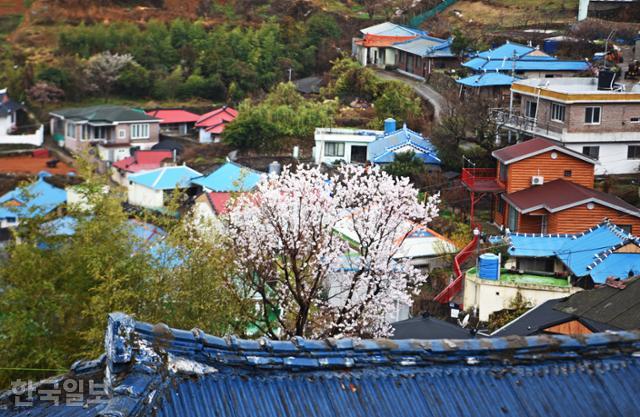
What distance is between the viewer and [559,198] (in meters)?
22.6

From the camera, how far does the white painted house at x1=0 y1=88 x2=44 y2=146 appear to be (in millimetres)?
43938

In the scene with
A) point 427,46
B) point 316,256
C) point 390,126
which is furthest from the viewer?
point 427,46

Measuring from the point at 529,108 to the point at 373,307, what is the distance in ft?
44.1

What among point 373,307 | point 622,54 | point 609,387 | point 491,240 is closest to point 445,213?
point 491,240

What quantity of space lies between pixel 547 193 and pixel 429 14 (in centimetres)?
3085

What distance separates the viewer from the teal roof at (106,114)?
41816mm

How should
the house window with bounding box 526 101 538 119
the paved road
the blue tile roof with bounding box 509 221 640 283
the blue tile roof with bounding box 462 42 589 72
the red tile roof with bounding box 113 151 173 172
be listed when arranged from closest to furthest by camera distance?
1. the blue tile roof with bounding box 509 221 640 283
2. the house window with bounding box 526 101 538 119
3. the blue tile roof with bounding box 462 42 589 72
4. the paved road
5. the red tile roof with bounding box 113 151 173 172

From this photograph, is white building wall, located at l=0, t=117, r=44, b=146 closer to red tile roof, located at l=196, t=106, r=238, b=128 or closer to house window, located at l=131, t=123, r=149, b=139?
house window, located at l=131, t=123, r=149, b=139

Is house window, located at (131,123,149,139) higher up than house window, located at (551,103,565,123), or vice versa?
house window, located at (551,103,565,123)

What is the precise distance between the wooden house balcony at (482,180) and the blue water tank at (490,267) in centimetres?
570

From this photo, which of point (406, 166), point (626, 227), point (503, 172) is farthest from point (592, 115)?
point (626, 227)

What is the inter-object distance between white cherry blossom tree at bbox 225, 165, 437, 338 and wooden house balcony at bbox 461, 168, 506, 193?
530 cm

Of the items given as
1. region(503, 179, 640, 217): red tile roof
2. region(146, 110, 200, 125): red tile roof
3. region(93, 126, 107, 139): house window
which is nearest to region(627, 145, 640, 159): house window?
region(503, 179, 640, 217): red tile roof

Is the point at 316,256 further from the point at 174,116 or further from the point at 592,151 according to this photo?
the point at 174,116
